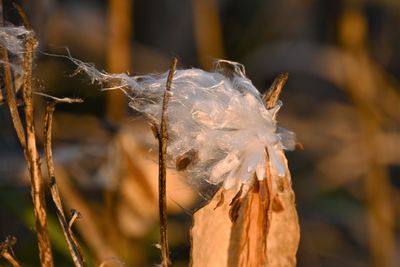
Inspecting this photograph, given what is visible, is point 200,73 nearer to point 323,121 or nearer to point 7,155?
point 7,155

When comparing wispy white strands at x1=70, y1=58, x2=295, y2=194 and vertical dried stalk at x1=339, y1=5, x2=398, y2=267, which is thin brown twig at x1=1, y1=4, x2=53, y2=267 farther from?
vertical dried stalk at x1=339, y1=5, x2=398, y2=267

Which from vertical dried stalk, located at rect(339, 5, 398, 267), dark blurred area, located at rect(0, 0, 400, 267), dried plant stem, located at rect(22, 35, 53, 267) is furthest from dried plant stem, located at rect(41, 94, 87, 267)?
vertical dried stalk, located at rect(339, 5, 398, 267)

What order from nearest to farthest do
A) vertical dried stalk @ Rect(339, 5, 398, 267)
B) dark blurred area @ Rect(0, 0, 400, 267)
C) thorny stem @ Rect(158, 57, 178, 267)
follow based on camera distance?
thorny stem @ Rect(158, 57, 178, 267), dark blurred area @ Rect(0, 0, 400, 267), vertical dried stalk @ Rect(339, 5, 398, 267)

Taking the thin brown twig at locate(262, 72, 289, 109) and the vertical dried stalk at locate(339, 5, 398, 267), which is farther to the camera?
the vertical dried stalk at locate(339, 5, 398, 267)

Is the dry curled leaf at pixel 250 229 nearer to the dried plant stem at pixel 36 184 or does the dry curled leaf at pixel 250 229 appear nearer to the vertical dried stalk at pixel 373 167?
the dried plant stem at pixel 36 184

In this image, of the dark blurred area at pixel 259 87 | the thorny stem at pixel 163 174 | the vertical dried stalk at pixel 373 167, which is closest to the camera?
the thorny stem at pixel 163 174

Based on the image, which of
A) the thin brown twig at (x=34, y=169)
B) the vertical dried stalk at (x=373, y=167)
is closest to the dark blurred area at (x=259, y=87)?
the vertical dried stalk at (x=373, y=167)
